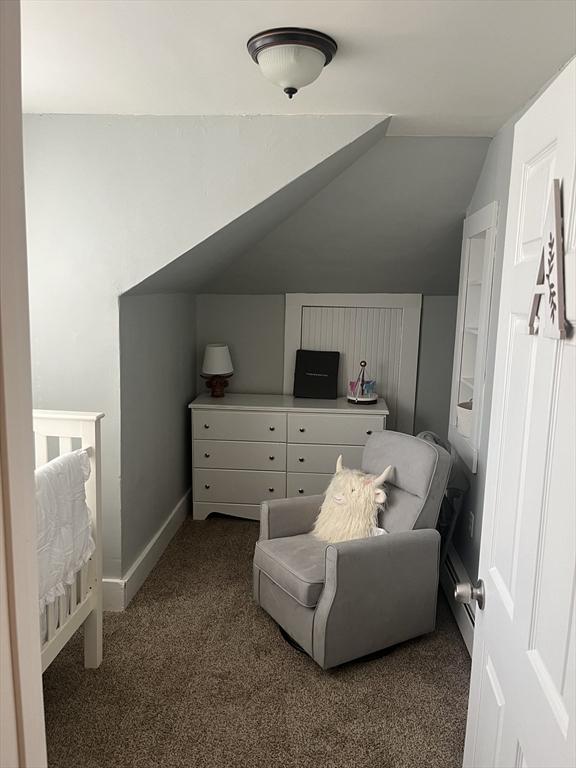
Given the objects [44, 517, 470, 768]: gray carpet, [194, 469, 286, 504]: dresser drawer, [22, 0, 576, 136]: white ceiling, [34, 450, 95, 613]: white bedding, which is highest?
[22, 0, 576, 136]: white ceiling

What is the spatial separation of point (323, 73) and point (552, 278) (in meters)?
1.43

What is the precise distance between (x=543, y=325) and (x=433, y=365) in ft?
10.7

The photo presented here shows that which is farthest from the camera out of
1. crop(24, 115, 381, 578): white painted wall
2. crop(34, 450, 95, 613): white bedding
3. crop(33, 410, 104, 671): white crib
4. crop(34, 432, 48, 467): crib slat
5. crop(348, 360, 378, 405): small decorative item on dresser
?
crop(348, 360, 378, 405): small decorative item on dresser

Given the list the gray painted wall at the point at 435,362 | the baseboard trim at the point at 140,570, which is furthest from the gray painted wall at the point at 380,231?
the baseboard trim at the point at 140,570

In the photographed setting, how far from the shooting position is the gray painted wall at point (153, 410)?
2.86 m

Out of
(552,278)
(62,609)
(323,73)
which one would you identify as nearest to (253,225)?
(323,73)

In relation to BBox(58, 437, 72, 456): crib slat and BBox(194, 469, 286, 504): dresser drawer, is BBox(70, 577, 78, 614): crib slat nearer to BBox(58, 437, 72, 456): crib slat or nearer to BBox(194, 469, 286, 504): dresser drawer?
BBox(58, 437, 72, 456): crib slat

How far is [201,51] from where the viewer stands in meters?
1.86

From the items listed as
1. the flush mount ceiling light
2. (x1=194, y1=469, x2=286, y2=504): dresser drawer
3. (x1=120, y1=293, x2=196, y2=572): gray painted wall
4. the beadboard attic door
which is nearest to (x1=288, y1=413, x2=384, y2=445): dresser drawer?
(x1=194, y1=469, x2=286, y2=504): dresser drawer

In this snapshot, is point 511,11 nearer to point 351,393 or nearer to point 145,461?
point 145,461

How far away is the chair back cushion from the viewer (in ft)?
8.67

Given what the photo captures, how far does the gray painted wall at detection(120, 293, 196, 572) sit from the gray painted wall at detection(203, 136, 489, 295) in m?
0.63

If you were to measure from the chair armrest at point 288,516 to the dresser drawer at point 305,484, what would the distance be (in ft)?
3.01

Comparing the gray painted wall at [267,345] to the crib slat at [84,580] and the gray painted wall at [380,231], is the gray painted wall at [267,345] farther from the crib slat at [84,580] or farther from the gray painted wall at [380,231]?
the crib slat at [84,580]
